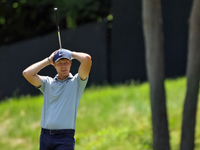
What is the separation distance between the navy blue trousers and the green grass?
3.37 m

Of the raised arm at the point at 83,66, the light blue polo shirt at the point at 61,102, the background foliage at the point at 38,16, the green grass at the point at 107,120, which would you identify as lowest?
the green grass at the point at 107,120

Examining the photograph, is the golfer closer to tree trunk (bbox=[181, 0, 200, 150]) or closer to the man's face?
the man's face

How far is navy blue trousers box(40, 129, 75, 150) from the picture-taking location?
4.26 meters

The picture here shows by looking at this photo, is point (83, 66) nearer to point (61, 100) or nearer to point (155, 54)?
point (61, 100)

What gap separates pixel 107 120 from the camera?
28.3 feet

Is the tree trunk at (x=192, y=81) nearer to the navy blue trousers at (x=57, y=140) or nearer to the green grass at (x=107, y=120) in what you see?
the green grass at (x=107, y=120)

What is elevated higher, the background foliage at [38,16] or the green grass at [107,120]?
the background foliage at [38,16]

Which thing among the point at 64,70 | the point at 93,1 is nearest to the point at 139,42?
the point at 93,1

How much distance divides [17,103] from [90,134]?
269 centimetres

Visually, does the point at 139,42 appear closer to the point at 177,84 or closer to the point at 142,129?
the point at 177,84

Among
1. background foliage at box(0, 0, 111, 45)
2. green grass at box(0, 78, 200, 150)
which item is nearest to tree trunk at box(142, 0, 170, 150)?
green grass at box(0, 78, 200, 150)

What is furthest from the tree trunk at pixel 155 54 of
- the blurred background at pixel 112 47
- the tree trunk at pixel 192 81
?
the blurred background at pixel 112 47

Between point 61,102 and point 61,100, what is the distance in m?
0.02

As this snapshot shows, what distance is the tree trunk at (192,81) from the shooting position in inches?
257
